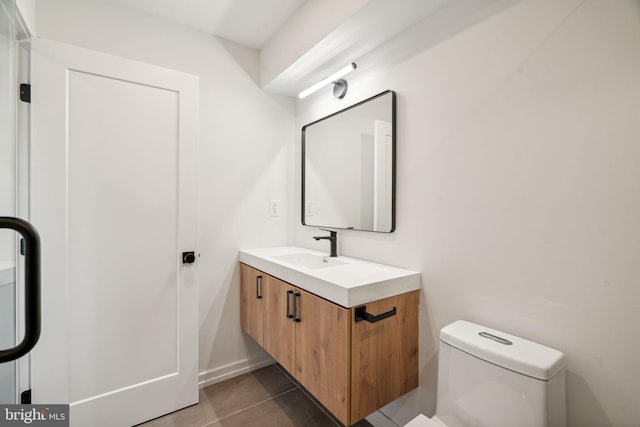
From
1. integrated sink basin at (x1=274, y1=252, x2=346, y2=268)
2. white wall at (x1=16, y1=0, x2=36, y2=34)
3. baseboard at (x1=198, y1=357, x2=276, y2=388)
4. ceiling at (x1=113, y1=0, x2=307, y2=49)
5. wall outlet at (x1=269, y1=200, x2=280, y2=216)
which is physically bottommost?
baseboard at (x1=198, y1=357, x2=276, y2=388)

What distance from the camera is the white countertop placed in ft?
4.21

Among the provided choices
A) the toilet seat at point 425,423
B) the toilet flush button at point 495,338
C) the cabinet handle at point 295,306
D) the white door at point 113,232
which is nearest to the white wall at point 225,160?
the white door at point 113,232

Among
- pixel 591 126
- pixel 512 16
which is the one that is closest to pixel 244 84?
pixel 512 16

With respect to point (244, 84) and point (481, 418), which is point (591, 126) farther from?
point (244, 84)

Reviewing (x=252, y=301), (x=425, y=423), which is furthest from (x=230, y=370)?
(x=425, y=423)

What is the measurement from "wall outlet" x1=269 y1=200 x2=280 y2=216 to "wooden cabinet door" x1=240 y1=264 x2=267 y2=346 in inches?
19.7

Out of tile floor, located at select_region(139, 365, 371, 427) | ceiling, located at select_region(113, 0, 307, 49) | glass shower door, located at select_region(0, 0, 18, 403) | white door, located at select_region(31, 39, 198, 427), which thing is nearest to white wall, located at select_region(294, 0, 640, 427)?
tile floor, located at select_region(139, 365, 371, 427)

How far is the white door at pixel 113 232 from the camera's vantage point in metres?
1.51

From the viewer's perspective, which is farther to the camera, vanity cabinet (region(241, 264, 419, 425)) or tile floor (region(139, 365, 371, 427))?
tile floor (region(139, 365, 371, 427))

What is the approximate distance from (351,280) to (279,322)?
25.8 inches

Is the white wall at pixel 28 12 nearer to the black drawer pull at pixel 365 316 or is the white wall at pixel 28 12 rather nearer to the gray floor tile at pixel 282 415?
the black drawer pull at pixel 365 316

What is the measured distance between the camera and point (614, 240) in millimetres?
965

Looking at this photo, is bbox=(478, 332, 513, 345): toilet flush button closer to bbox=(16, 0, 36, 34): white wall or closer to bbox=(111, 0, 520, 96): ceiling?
bbox=(111, 0, 520, 96): ceiling

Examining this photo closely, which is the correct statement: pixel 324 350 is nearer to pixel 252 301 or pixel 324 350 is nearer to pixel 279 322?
pixel 279 322
